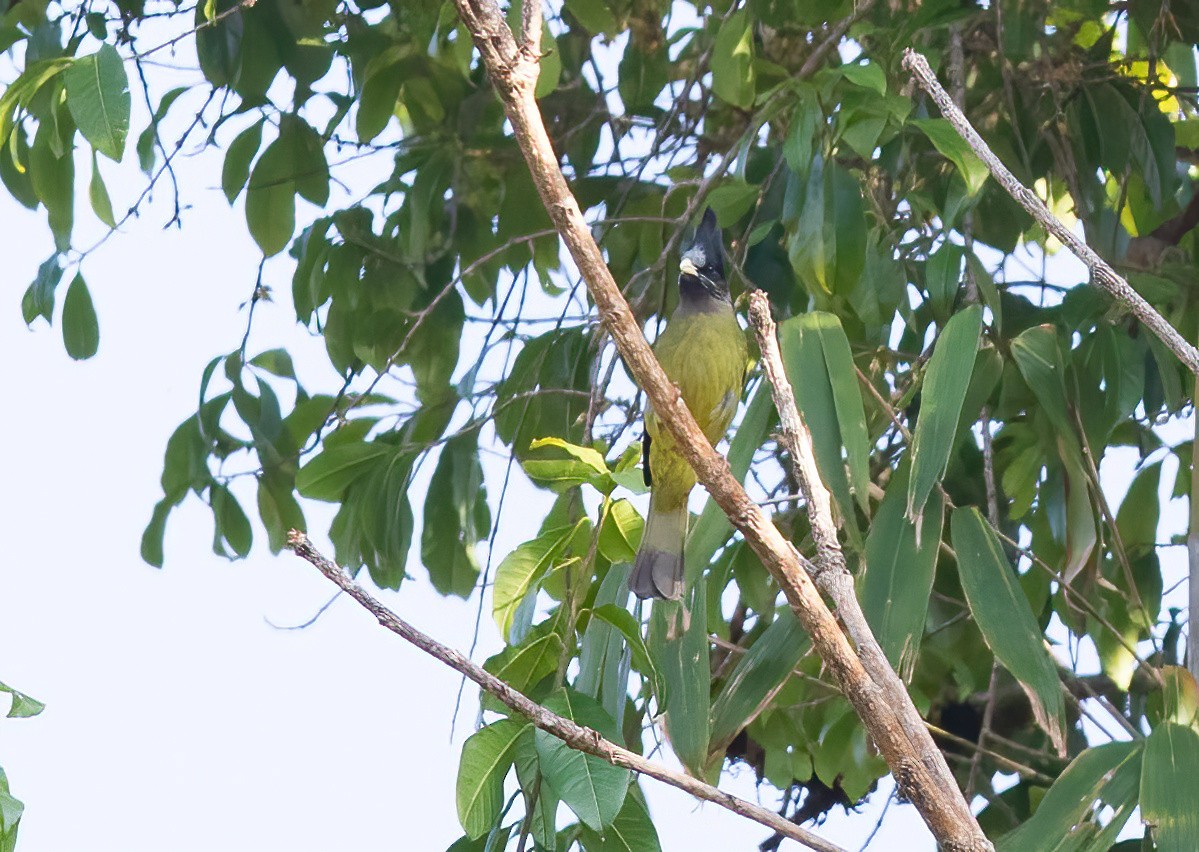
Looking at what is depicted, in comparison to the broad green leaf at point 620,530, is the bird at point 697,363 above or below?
above

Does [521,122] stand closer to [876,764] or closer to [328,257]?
[328,257]

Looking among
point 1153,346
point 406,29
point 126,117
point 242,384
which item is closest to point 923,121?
point 1153,346

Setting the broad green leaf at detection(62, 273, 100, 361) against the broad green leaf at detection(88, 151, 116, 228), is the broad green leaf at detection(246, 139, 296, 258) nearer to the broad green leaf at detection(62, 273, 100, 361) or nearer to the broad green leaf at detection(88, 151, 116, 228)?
the broad green leaf at detection(62, 273, 100, 361)

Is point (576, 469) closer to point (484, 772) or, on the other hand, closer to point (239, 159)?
point (484, 772)

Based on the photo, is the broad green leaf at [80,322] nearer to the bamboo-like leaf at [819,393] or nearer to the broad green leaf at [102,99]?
the broad green leaf at [102,99]

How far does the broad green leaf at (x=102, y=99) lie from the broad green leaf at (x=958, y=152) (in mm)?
1122

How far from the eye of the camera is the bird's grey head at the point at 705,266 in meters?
3.05

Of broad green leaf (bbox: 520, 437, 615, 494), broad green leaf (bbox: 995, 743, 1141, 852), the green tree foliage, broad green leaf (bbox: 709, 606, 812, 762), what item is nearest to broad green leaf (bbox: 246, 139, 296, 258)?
the green tree foliage

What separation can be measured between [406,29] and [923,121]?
1.37 meters

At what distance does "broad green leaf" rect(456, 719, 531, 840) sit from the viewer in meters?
1.85

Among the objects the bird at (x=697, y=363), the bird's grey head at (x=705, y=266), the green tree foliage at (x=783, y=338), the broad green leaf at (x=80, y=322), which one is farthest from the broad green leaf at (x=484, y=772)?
the broad green leaf at (x=80, y=322)

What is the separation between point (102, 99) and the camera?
1997 millimetres

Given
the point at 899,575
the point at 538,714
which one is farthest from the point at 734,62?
the point at 538,714

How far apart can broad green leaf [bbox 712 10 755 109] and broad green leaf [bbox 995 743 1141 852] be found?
4.12 feet
